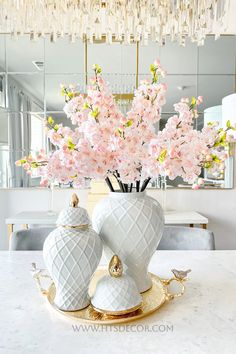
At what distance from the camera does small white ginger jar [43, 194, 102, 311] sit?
0.73m

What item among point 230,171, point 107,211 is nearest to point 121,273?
point 107,211

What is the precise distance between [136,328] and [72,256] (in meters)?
0.23

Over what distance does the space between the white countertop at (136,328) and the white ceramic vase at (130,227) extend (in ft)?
0.52

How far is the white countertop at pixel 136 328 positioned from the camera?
0.63 meters

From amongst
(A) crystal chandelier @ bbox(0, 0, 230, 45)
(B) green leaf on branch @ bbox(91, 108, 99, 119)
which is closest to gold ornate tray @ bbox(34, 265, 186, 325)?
(B) green leaf on branch @ bbox(91, 108, 99, 119)

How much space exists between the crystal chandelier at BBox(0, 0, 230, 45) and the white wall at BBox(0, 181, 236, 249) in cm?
159

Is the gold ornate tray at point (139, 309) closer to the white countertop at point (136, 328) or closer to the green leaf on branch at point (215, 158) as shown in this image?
the white countertop at point (136, 328)

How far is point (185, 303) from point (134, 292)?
0.18 meters

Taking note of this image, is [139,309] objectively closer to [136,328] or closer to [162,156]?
[136,328]

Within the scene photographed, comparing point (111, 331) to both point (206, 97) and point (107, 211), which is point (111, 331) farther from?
point (206, 97)

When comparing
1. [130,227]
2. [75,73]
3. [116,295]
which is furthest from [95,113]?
[75,73]

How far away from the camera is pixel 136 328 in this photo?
70cm

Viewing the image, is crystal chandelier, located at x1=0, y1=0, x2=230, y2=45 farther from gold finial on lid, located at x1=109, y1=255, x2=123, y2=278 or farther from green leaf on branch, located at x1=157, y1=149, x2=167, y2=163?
gold finial on lid, located at x1=109, y1=255, x2=123, y2=278

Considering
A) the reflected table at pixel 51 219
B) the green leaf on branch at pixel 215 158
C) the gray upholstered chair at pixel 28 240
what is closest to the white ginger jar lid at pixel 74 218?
the green leaf on branch at pixel 215 158
